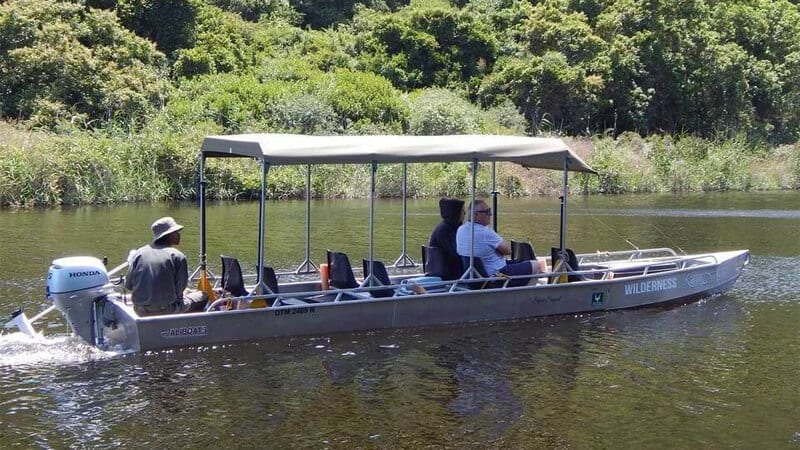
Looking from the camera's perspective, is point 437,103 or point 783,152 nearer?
point 437,103

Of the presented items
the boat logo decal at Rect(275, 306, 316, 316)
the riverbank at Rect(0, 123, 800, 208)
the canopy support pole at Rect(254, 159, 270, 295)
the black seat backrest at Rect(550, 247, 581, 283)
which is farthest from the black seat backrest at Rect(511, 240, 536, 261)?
the riverbank at Rect(0, 123, 800, 208)

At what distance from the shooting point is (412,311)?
1304cm

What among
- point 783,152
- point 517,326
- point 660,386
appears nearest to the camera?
point 660,386

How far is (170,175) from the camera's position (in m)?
35.4

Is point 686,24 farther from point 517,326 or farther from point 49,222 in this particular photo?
point 517,326

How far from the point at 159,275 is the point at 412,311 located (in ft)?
11.3

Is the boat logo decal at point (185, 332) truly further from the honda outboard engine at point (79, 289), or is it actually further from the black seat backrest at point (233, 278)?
the black seat backrest at point (233, 278)

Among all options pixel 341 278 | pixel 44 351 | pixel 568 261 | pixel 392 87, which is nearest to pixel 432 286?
pixel 341 278

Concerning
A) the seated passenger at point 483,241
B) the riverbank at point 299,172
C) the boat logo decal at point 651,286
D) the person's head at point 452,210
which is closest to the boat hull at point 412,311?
the boat logo decal at point 651,286

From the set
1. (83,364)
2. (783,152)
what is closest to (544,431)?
(83,364)

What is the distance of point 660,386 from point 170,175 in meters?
27.4

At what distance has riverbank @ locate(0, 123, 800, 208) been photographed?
32344 mm

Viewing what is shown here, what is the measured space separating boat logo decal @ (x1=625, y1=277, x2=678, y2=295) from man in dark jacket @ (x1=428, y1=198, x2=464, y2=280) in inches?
108

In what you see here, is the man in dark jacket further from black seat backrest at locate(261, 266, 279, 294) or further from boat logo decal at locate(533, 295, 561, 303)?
black seat backrest at locate(261, 266, 279, 294)
